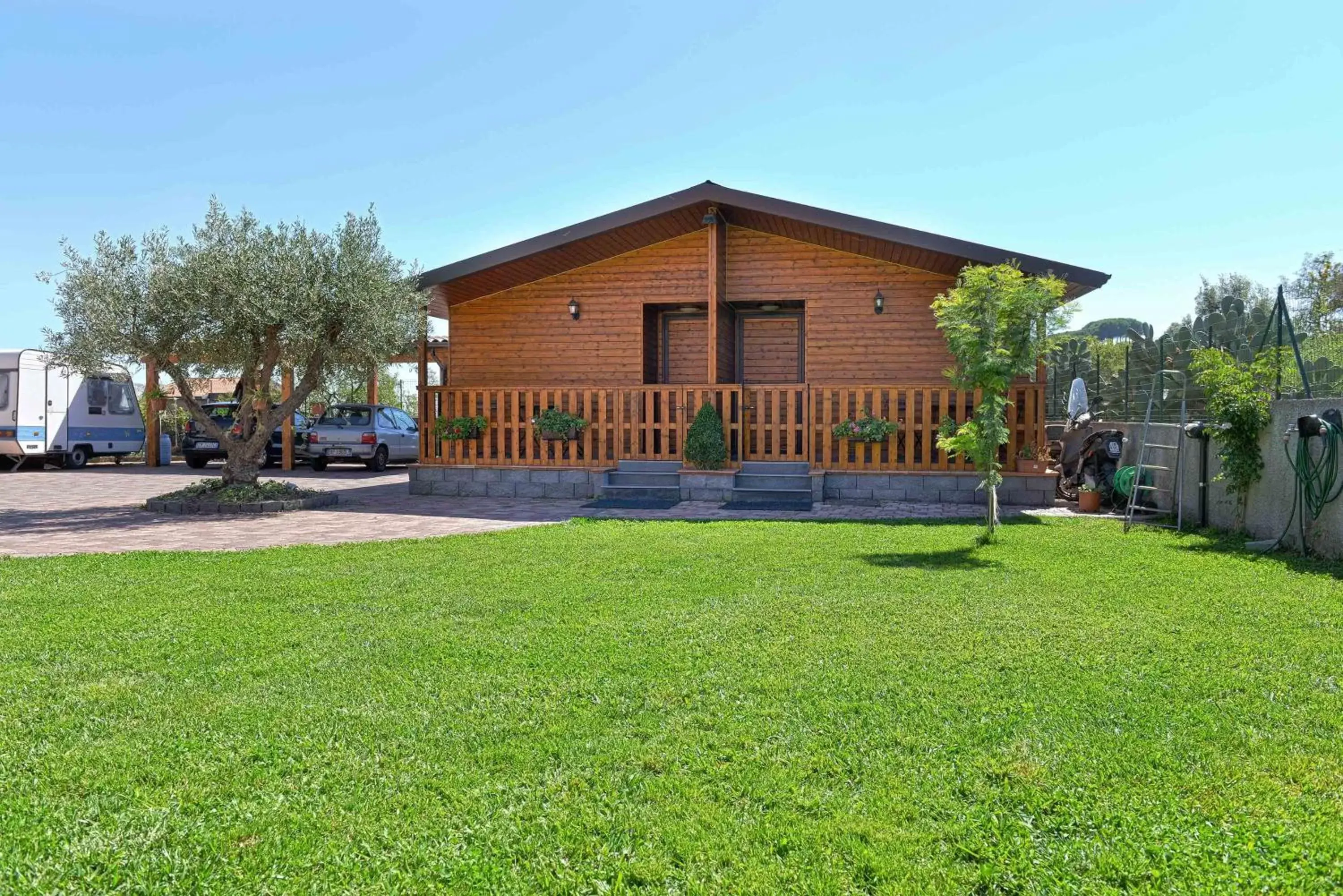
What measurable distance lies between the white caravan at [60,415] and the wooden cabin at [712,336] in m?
9.28

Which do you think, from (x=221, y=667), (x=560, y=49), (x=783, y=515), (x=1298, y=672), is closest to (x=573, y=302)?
(x=560, y=49)

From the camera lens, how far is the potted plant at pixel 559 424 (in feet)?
41.6

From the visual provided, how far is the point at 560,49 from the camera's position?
1252 centimetres

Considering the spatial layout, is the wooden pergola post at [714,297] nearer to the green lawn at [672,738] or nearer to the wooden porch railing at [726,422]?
the wooden porch railing at [726,422]

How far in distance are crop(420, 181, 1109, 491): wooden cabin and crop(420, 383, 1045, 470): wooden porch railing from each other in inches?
1.3

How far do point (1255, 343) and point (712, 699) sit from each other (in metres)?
8.76

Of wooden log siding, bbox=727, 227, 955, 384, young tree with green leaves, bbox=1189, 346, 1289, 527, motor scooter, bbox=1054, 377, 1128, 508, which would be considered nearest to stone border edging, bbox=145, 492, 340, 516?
wooden log siding, bbox=727, 227, 955, 384

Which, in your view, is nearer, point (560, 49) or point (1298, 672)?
point (1298, 672)

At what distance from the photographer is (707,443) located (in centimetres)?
1195

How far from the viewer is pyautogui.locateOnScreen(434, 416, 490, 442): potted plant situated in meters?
13.2

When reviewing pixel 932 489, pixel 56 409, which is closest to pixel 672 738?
pixel 932 489

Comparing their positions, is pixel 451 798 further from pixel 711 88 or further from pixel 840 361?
pixel 711 88

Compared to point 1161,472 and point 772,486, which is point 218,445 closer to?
point 772,486

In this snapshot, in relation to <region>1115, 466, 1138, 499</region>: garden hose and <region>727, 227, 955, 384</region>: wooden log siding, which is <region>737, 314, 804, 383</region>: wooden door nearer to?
<region>727, 227, 955, 384</region>: wooden log siding
